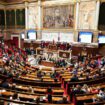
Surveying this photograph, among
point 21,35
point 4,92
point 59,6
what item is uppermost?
point 59,6

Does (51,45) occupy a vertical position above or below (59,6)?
below

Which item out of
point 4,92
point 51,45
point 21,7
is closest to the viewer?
point 4,92

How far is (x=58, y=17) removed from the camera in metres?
21.3

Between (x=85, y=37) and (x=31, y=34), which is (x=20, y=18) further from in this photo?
(x=85, y=37)

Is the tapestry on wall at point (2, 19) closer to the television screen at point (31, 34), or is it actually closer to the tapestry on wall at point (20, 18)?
the tapestry on wall at point (20, 18)

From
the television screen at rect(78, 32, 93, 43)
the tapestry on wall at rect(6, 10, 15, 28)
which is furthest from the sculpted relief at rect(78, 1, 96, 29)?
the tapestry on wall at rect(6, 10, 15, 28)

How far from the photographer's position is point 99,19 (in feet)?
61.5

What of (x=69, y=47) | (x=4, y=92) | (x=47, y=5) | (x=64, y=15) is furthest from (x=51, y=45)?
(x=4, y=92)

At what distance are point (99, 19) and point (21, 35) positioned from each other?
470 inches

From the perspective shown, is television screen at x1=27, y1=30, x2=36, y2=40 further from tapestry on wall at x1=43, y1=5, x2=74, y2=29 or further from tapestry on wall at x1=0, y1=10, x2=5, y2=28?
tapestry on wall at x1=0, y1=10, x2=5, y2=28

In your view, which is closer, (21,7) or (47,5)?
(47,5)

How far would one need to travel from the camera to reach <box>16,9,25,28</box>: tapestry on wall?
2451 centimetres

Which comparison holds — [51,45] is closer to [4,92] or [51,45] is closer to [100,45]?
[100,45]

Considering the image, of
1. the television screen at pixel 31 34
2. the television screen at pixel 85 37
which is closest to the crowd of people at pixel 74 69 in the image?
the television screen at pixel 85 37
